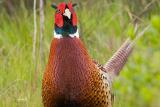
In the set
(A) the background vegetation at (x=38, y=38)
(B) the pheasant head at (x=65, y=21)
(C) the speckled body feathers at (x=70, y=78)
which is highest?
(B) the pheasant head at (x=65, y=21)

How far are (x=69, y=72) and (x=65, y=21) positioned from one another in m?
0.33

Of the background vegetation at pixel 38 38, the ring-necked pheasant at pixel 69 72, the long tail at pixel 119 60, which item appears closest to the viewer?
the ring-necked pheasant at pixel 69 72

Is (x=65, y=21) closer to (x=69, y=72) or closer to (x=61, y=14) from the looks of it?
(x=61, y=14)

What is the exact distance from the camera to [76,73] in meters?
3.80

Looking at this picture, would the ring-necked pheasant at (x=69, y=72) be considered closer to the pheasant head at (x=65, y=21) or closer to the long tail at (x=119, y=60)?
the pheasant head at (x=65, y=21)

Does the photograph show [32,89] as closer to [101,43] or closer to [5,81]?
[5,81]

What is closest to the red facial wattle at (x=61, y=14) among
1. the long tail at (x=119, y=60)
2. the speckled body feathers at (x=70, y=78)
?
the speckled body feathers at (x=70, y=78)

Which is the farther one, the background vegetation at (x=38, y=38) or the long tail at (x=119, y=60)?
the background vegetation at (x=38, y=38)

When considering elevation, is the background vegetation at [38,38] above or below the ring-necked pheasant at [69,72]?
below

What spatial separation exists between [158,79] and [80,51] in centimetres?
203

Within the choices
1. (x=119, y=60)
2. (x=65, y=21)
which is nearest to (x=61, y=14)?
(x=65, y=21)

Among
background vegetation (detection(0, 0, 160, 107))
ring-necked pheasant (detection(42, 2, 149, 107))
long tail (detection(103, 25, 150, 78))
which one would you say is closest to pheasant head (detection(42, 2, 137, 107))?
ring-necked pheasant (detection(42, 2, 149, 107))

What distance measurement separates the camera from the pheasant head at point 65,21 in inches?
150

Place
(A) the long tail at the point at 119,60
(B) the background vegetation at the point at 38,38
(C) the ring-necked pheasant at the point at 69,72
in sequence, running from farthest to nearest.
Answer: (B) the background vegetation at the point at 38,38 < (A) the long tail at the point at 119,60 < (C) the ring-necked pheasant at the point at 69,72
